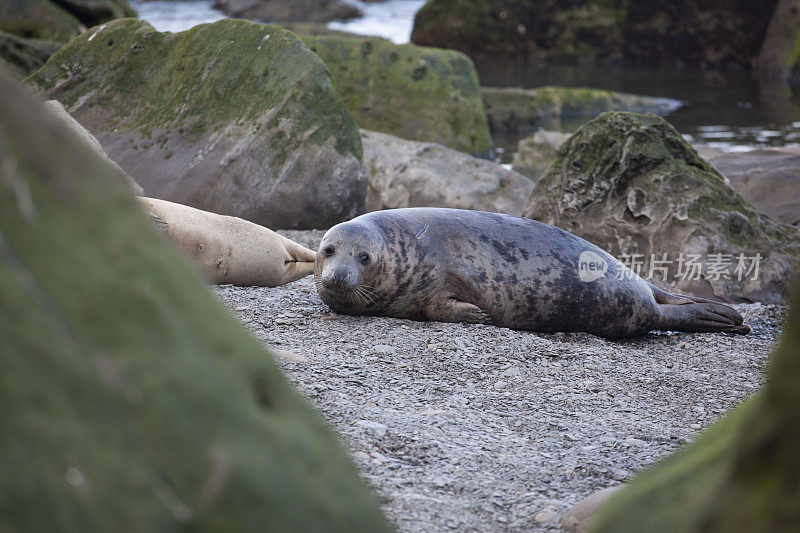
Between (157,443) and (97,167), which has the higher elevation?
(97,167)

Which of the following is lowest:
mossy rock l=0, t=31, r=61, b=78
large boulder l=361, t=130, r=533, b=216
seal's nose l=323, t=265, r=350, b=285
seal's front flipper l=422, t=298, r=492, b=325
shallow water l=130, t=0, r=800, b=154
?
shallow water l=130, t=0, r=800, b=154

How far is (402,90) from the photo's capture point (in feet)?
34.2

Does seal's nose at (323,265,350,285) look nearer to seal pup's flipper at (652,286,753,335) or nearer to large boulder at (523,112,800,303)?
seal pup's flipper at (652,286,753,335)

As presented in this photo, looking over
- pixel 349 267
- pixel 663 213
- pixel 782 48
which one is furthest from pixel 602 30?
pixel 349 267

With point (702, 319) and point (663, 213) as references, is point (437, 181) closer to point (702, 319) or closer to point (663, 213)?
point (663, 213)

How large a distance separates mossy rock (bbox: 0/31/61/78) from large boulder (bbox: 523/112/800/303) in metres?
6.54


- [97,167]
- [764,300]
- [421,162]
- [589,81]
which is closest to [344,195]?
[421,162]

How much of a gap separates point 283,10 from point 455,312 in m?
27.5

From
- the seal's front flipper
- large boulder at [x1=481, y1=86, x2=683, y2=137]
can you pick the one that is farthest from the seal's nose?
large boulder at [x1=481, y1=86, x2=683, y2=137]

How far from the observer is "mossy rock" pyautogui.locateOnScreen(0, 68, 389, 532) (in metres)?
1.00

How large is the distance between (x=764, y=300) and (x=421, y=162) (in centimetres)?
336

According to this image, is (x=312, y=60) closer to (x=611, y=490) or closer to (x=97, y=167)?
(x=611, y=490)

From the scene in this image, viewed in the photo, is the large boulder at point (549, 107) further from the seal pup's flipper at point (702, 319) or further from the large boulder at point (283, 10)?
the large boulder at point (283, 10)

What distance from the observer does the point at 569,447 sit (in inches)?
105
